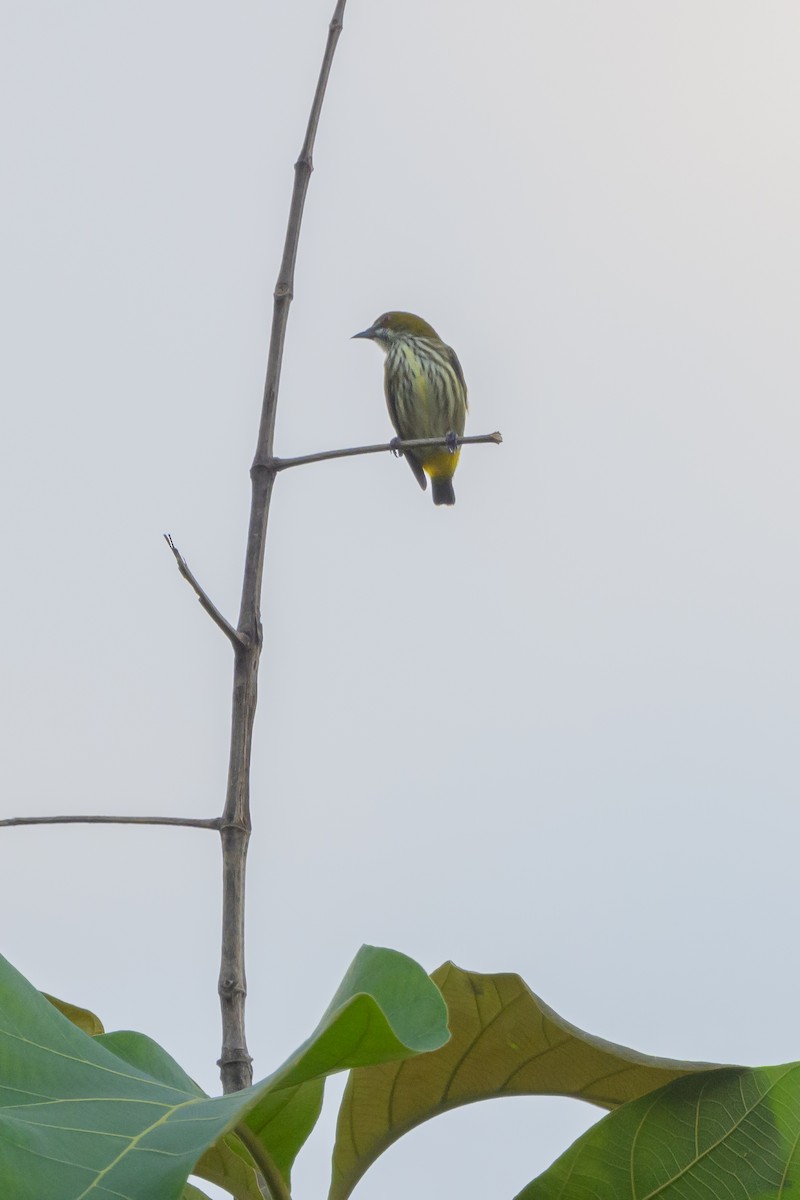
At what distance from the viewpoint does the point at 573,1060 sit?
1.29 metres

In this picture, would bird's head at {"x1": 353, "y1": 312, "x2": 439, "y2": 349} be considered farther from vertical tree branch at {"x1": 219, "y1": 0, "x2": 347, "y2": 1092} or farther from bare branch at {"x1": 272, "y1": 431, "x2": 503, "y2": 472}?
vertical tree branch at {"x1": 219, "y1": 0, "x2": 347, "y2": 1092}

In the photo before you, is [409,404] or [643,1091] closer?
[643,1091]

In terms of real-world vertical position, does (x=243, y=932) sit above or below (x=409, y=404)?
below

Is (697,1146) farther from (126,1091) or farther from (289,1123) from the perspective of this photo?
(126,1091)

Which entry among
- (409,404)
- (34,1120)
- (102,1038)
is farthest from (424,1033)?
(409,404)

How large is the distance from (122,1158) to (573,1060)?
57 centimetres

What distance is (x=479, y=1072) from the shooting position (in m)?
1.32

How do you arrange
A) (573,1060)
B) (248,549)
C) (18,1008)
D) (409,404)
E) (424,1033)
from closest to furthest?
(424,1033)
(18,1008)
(248,549)
(573,1060)
(409,404)

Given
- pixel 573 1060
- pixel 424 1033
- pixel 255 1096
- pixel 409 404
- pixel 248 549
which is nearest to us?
pixel 255 1096

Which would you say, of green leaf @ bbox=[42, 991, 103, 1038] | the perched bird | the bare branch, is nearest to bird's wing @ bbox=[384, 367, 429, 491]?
the perched bird

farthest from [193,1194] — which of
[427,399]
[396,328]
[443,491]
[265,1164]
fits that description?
[396,328]

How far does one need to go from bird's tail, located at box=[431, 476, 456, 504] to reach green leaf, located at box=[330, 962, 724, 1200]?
7.62 meters

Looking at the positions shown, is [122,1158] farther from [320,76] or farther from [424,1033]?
[320,76]

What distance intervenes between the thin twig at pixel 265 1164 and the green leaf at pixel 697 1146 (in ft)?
0.81
